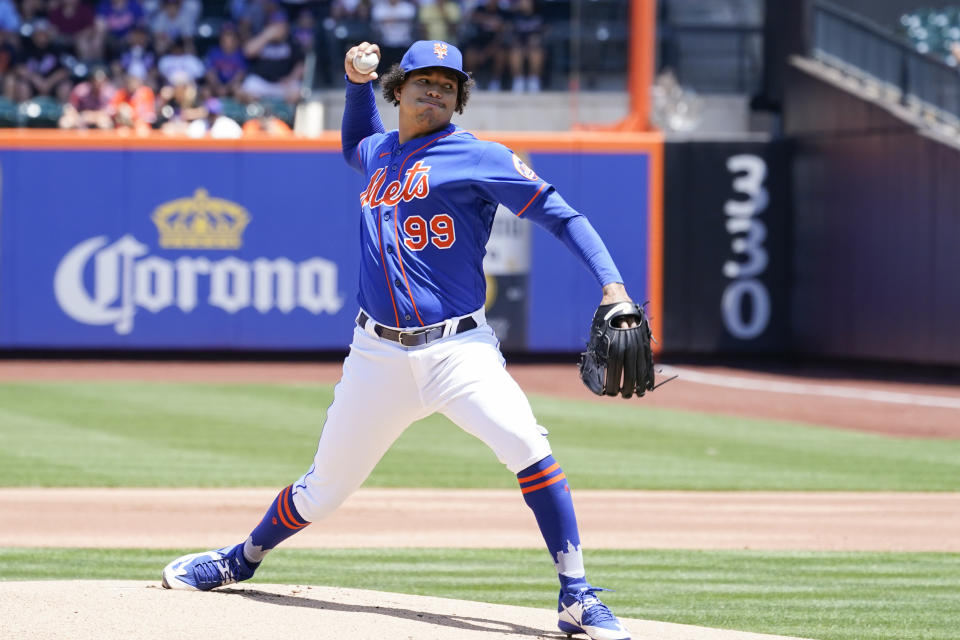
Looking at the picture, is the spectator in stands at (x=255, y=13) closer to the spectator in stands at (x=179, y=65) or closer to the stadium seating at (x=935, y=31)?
the spectator in stands at (x=179, y=65)

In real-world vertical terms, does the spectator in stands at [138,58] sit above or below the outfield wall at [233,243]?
above

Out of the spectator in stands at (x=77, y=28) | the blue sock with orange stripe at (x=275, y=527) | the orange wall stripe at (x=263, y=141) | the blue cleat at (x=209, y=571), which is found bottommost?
the blue cleat at (x=209, y=571)

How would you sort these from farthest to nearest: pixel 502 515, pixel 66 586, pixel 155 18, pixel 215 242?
pixel 155 18 → pixel 215 242 → pixel 502 515 → pixel 66 586

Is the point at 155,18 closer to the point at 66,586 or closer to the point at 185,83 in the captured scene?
the point at 185,83

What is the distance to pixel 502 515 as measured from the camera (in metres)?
8.52

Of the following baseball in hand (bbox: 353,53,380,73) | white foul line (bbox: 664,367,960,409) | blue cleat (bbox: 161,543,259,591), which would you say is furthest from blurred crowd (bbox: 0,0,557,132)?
blue cleat (bbox: 161,543,259,591)

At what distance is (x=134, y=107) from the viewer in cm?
1880

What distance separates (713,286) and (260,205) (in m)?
6.02

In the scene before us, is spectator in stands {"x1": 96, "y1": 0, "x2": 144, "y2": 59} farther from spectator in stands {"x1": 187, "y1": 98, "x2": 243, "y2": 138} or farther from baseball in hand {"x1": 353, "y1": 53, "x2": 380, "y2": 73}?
baseball in hand {"x1": 353, "y1": 53, "x2": 380, "y2": 73}

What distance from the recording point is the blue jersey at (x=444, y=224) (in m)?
4.64

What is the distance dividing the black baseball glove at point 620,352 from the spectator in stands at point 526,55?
1535 cm

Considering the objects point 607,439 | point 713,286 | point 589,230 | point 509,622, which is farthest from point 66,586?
point 713,286

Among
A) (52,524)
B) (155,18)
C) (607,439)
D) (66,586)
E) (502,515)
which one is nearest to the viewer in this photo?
(66,586)

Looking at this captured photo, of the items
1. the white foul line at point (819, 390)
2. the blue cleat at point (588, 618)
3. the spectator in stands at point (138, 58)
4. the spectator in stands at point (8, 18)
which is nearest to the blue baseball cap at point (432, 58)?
the blue cleat at point (588, 618)
